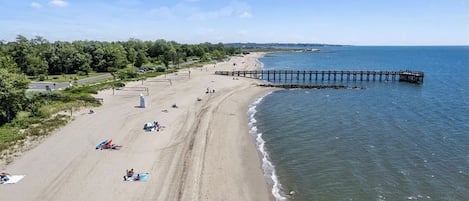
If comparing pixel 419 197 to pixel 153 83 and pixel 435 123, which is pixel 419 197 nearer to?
pixel 435 123

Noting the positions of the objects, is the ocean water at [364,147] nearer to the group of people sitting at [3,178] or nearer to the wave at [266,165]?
the wave at [266,165]

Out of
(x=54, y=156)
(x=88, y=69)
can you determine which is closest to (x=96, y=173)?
(x=54, y=156)

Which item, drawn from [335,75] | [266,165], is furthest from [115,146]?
[335,75]

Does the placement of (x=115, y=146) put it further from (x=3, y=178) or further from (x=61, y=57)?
(x=61, y=57)

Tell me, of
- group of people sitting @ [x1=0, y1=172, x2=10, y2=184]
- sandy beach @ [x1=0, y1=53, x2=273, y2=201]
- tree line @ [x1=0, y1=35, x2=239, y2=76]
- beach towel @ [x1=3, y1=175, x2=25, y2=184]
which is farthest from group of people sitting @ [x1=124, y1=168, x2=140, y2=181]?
tree line @ [x1=0, y1=35, x2=239, y2=76]

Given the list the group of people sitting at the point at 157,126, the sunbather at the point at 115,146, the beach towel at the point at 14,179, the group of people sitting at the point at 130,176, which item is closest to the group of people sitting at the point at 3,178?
the beach towel at the point at 14,179

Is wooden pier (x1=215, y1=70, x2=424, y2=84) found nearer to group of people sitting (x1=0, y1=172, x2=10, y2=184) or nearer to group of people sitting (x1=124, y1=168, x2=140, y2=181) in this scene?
group of people sitting (x1=124, y1=168, x2=140, y2=181)
